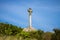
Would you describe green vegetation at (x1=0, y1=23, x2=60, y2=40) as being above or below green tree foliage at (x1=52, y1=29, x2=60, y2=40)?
below

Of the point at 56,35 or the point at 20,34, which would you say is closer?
the point at 56,35

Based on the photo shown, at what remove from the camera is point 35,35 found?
112ft

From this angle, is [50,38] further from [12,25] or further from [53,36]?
[12,25]

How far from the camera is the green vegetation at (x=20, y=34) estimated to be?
30.8m

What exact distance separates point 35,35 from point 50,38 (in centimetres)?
427

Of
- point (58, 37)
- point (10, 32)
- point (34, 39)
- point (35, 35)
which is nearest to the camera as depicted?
point (58, 37)

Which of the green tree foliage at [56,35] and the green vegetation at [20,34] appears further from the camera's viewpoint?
the green vegetation at [20,34]

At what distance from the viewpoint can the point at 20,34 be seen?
35875 mm

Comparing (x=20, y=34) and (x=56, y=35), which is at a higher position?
(x=56, y=35)

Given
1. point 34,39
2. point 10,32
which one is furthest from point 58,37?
point 10,32

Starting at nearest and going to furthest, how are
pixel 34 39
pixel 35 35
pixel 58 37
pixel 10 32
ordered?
pixel 58 37
pixel 34 39
pixel 35 35
pixel 10 32

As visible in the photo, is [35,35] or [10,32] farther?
[10,32]

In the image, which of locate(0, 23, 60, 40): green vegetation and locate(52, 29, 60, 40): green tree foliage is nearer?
locate(52, 29, 60, 40): green tree foliage

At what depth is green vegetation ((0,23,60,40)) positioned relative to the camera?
3080cm
